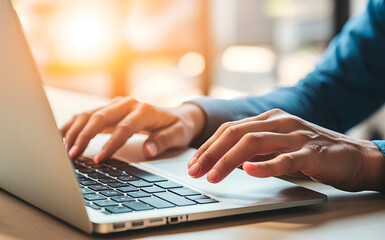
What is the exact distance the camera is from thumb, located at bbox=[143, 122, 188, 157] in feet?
2.52

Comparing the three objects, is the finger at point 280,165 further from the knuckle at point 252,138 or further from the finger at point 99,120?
the finger at point 99,120

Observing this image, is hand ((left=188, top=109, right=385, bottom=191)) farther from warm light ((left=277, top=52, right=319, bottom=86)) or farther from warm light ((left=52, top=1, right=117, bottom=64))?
warm light ((left=277, top=52, right=319, bottom=86))

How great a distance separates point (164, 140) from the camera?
790 millimetres

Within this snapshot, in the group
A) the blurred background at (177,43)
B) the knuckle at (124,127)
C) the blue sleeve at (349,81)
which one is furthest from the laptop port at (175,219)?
the blurred background at (177,43)

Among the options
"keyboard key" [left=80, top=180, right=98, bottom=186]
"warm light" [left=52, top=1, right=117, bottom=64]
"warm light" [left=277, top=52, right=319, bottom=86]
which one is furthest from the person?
"warm light" [left=277, top=52, right=319, bottom=86]

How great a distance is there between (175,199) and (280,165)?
12cm

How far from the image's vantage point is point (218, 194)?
0.54 meters

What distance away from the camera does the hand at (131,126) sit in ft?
2.49

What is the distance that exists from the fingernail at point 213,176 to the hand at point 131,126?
0.22 metres

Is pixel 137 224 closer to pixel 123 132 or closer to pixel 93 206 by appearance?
pixel 93 206

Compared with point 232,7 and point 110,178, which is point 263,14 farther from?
point 110,178

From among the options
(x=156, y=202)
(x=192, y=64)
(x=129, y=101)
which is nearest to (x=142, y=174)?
(x=156, y=202)

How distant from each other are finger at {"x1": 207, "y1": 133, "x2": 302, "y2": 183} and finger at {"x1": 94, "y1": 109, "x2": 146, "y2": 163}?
22cm

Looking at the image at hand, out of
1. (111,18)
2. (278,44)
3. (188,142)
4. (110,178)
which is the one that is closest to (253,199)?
(110,178)
